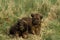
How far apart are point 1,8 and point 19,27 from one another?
1075 mm

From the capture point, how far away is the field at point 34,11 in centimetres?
589

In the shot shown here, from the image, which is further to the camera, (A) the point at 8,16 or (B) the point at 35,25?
(A) the point at 8,16

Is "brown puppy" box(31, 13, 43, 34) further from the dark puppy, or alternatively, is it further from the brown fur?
the dark puppy

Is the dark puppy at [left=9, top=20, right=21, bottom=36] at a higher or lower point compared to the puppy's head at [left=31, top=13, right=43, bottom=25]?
lower

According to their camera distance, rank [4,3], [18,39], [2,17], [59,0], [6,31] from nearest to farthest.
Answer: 1. [18,39]
2. [6,31]
3. [2,17]
4. [4,3]
5. [59,0]

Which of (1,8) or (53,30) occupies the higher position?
(1,8)

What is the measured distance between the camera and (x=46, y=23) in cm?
652

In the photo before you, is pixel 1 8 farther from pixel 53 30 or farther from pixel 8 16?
pixel 53 30

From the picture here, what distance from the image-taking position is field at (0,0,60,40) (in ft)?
19.3

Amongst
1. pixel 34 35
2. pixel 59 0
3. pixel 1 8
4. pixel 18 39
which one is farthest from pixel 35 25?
pixel 59 0

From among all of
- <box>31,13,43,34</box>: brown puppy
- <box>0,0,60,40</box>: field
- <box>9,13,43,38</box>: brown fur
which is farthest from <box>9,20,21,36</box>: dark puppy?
<box>31,13,43,34</box>: brown puppy

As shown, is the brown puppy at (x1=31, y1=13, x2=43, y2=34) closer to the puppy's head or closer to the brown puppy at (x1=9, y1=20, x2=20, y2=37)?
the puppy's head

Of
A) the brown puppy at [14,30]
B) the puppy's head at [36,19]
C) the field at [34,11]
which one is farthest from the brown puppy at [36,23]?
the brown puppy at [14,30]

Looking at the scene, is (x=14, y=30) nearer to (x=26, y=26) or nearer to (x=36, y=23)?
(x=26, y=26)
